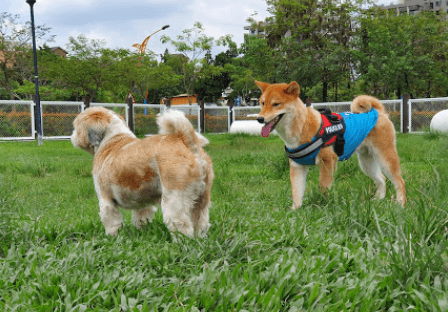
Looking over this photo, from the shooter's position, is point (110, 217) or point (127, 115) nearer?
point (110, 217)

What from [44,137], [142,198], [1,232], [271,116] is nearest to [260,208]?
[271,116]

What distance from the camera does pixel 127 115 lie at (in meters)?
17.4

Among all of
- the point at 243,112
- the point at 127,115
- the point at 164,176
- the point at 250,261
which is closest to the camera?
the point at 250,261

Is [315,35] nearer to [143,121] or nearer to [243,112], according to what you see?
[243,112]

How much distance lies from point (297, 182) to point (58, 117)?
14443mm

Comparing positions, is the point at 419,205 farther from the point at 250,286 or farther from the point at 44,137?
the point at 44,137

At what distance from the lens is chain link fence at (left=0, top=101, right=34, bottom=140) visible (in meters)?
15.4

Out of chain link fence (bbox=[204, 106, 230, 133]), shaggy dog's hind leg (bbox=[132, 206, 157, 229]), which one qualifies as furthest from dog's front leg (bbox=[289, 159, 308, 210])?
chain link fence (bbox=[204, 106, 230, 133])

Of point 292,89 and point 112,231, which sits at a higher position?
point 292,89

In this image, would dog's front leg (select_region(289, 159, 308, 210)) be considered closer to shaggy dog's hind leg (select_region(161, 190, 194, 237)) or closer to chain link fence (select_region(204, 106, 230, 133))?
shaggy dog's hind leg (select_region(161, 190, 194, 237))

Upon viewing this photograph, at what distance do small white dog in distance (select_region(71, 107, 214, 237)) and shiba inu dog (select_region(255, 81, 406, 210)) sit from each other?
5.19 feet

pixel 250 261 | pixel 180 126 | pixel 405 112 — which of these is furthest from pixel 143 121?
pixel 250 261

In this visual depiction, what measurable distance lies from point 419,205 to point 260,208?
5.71 feet

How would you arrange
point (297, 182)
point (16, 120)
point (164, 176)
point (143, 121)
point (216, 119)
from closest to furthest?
point (164, 176)
point (297, 182)
point (16, 120)
point (143, 121)
point (216, 119)
